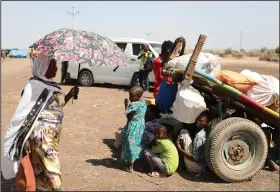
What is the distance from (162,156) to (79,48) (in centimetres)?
186

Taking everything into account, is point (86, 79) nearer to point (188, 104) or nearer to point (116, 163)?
point (116, 163)

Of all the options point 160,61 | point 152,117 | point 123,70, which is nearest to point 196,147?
point 152,117

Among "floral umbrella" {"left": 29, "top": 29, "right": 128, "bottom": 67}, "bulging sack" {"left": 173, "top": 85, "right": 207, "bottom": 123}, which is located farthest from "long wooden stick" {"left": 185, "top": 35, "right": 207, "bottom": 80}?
"floral umbrella" {"left": 29, "top": 29, "right": 128, "bottom": 67}

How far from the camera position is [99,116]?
369 inches

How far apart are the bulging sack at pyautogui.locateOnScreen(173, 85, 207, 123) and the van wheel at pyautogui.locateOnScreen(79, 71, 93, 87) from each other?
1051 cm

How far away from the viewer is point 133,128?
5219 mm

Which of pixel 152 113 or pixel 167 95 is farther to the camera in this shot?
pixel 152 113

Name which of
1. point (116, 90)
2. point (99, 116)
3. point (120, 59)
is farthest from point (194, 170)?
point (116, 90)

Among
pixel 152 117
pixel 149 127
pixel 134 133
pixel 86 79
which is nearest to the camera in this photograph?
pixel 134 133

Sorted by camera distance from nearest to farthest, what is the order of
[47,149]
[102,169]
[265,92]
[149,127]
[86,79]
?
1. [47,149]
2. [265,92]
3. [102,169]
4. [149,127]
5. [86,79]

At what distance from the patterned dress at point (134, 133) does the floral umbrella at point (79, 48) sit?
0.67 m

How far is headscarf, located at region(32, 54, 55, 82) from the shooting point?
4102mm

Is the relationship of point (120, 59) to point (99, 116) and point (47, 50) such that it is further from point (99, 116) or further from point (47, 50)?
point (99, 116)

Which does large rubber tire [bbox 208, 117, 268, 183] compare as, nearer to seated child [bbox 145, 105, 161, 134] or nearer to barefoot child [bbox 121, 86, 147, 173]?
barefoot child [bbox 121, 86, 147, 173]
